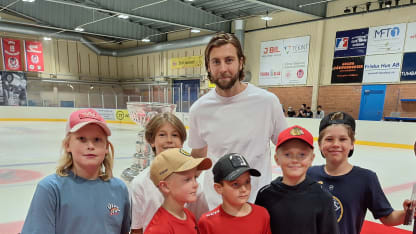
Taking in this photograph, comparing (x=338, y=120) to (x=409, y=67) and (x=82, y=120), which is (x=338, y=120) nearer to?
(x=82, y=120)

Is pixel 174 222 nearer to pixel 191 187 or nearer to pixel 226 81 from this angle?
pixel 191 187

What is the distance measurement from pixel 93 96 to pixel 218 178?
43.9 ft

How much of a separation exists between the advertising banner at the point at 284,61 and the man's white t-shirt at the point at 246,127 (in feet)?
39.8

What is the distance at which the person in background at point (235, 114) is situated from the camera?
1548 millimetres

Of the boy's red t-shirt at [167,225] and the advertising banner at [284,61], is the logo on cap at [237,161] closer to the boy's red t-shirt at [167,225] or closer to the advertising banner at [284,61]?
the boy's red t-shirt at [167,225]

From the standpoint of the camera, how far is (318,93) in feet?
41.1

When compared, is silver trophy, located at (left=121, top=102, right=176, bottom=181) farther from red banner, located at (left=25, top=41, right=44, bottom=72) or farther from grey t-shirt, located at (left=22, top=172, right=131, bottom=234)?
red banner, located at (left=25, top=41, right=44, bottom=72)

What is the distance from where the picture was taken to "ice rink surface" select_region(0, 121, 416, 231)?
3194 millimetres

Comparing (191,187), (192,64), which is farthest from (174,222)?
(192,64)

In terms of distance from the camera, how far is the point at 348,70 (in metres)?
11.6

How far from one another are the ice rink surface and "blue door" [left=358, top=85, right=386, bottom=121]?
152 inches

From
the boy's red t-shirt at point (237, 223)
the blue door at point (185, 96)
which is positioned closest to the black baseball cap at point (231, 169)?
the boy's red t-shirt at point (237, 223)

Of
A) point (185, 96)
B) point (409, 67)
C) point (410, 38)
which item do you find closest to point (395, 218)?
point (185, 96)

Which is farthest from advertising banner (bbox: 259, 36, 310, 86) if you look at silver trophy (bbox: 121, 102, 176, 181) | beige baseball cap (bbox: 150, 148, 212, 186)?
beige baseball cap (bbox: 150, 148, 212, 186)
